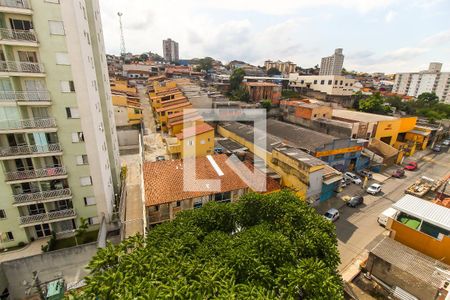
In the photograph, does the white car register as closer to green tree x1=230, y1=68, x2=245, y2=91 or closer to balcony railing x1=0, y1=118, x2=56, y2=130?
balcony railing x1=0, y1=118, x2=56, y2=130

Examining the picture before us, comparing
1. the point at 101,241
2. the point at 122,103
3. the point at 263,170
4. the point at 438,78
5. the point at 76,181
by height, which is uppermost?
the point at 438,78

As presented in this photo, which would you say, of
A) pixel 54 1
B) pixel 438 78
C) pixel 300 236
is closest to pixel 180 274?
pixel 300 236

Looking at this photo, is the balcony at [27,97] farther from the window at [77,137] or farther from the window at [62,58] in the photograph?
the window at [77,137]

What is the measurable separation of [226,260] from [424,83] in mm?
147787

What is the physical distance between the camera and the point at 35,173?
16844mm

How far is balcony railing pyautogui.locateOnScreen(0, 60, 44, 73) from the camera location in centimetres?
1462

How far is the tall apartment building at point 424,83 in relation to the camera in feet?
341

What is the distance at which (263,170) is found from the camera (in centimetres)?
2552

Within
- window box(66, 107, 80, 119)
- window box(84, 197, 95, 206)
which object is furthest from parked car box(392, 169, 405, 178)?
window box(66, 107, 80, 119)

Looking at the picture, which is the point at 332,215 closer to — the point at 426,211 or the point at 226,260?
the point at 426,211

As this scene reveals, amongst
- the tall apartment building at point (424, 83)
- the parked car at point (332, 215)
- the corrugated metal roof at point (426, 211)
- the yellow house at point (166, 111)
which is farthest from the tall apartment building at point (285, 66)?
the corrugated metal roof at point (426, 211)

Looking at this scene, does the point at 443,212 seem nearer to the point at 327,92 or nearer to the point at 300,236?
the point at 300,236

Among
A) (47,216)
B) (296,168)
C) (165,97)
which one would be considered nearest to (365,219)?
(296,168)

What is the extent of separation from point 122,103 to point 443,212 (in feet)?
150
